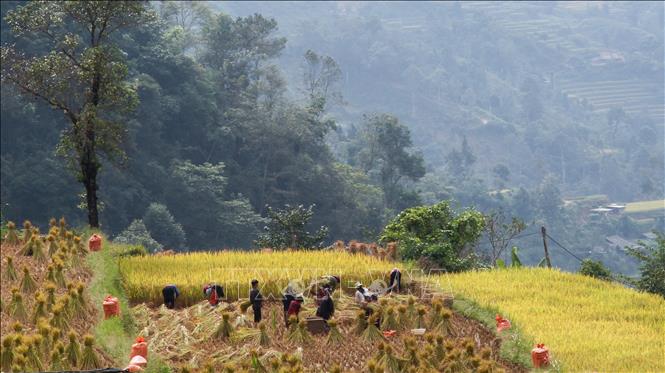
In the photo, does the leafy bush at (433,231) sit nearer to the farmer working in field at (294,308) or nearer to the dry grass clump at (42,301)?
the farmer working in field at (294,308)

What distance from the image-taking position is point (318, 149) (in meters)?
76.1

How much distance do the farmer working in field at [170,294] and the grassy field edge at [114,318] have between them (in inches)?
30.4

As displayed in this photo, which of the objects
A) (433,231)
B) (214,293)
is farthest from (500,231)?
(214,293)

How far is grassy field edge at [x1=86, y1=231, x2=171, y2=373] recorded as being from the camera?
18.0 m

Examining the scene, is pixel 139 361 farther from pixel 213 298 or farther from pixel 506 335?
pixel 506 335

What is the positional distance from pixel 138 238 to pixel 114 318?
111ft

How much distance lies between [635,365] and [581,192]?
14284 cm

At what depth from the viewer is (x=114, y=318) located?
20.4 meters

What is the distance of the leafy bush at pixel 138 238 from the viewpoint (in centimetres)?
5368

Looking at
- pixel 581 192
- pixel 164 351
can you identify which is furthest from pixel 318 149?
pixel 581 192

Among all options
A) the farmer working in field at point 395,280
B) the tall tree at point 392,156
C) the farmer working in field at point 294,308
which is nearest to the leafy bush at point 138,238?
the tall tree at point 392,156

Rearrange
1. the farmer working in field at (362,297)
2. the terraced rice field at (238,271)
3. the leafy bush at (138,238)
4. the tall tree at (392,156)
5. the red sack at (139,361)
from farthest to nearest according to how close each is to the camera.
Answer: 1. the tall tree at (392,156)
2. the leafy bush at (138,238)
3. the terraced rice field at (238,271)
4. the farmer working in field at (362,297)
5. the red sack at (139,361)

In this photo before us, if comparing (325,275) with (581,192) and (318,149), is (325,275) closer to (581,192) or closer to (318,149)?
(318,149)

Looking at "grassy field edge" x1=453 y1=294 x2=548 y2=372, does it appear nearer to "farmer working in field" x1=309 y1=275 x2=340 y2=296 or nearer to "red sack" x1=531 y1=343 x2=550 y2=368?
"red sack" x1=531 y1=343 x2=550 y2=368
